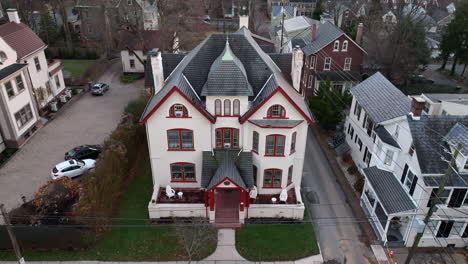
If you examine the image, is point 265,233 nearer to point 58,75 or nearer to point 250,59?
point 250,59

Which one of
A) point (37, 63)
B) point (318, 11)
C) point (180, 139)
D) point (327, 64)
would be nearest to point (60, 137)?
point (37, 63)

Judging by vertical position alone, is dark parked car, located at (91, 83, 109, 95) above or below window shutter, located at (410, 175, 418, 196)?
below

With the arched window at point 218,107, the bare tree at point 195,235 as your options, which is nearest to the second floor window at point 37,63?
the arched window at point 218,107

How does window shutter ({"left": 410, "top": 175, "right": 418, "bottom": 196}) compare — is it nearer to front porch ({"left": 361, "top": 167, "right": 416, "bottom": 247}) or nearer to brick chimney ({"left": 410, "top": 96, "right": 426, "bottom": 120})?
front porch ({"left": 361, "top": 167, "right": 416, "bottom": 247})

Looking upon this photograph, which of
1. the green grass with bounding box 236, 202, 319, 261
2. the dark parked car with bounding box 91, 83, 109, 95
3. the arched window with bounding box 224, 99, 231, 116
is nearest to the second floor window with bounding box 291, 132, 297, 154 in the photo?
the arched window with bounding box 224, 99, 231, 116

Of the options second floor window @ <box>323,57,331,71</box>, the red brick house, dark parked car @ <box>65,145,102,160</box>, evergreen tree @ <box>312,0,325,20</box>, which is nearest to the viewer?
dark parked car @ <box>65,145,102,160</box>

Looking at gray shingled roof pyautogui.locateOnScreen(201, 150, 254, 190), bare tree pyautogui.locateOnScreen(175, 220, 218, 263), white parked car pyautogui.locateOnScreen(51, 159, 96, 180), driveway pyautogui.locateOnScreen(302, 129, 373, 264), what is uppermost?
gray shingled roof pyautogui.locateOnScreen(201, 150, 254, 190)

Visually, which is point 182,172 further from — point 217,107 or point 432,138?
point 432,138
